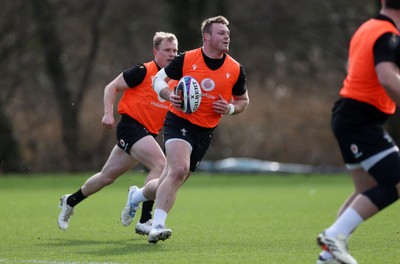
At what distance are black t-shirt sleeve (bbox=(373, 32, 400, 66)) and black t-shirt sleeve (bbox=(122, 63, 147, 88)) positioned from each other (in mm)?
4301

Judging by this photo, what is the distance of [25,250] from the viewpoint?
8984 mm

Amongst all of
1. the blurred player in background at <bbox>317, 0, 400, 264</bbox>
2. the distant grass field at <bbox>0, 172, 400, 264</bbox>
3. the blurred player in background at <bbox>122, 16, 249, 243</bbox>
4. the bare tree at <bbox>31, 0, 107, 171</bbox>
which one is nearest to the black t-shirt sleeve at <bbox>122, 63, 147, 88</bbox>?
→ the blurred player in background at <bbox>122, 16, 249, 243</bbox>

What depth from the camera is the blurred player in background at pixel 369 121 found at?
682 cm

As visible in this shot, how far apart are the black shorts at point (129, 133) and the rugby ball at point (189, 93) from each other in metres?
1.54

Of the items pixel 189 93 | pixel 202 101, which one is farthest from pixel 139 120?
pixel 189 93

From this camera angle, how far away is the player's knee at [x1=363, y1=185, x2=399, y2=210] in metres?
6.87

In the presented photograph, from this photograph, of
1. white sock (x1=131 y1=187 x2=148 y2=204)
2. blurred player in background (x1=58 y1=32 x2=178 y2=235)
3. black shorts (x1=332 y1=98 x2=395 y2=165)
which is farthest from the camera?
blurred player in background (x1=58 y1=32 x2=178 y2=235)

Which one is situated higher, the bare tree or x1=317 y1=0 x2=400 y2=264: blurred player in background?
x1=317 y1=0 x2=400 y2=264: blurred player in background

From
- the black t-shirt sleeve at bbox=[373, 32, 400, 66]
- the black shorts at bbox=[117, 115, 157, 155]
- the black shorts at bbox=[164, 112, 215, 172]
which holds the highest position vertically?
the black t-shirt sleeve at bbox=[373, 32, 400, 66]

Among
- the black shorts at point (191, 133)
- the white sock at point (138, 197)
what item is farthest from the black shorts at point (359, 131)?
the white sock at point (138, 197)

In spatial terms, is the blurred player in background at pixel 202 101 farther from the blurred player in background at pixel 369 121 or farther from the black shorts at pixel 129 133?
the blurred player in background at pixel 369 121

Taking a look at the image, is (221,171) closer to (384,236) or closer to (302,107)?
(302,107)

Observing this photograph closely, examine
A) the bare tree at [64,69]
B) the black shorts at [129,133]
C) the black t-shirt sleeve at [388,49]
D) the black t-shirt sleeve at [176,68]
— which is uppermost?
the black t-shirt sleeve at [388,49]

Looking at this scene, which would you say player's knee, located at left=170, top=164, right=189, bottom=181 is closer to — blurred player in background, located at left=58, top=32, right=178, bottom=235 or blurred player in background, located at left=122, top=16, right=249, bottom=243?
blurred player in background, located at left=122, top=16, right=249, bottom=243
